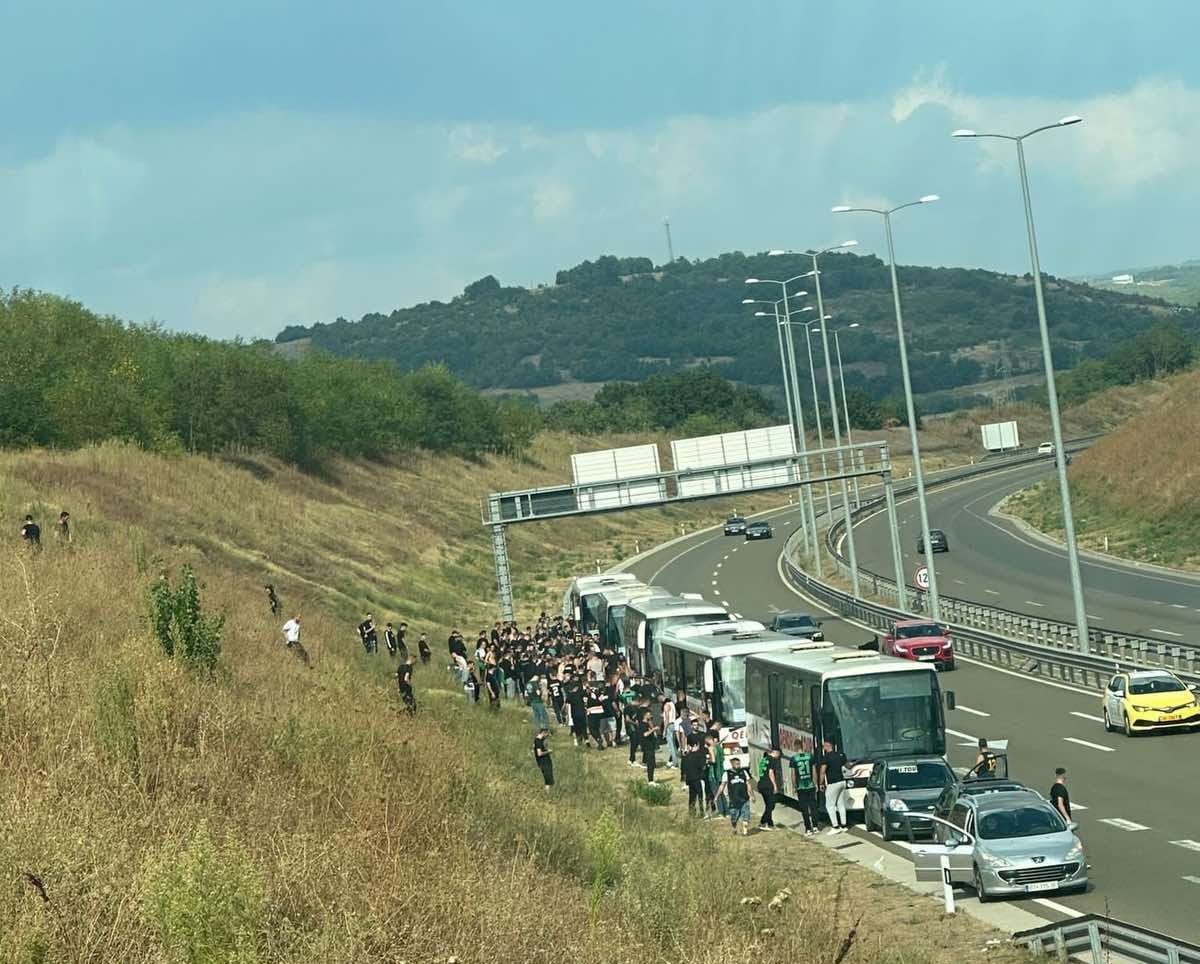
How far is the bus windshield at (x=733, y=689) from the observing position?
3491 centimetres

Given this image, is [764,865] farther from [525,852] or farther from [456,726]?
[456,726]

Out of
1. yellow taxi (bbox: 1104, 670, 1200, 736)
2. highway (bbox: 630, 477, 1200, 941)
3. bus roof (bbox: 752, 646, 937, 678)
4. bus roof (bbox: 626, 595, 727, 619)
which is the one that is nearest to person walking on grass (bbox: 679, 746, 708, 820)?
bus roof (bbox: 752, 646, 937, 678)

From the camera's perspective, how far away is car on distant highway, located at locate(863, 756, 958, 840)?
25.2m

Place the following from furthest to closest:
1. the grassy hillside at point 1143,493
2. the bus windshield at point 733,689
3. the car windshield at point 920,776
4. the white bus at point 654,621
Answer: the grassy hillside at point 1143,493 → the white bus at point 654,621 → the bus windshield at point 733,689 → the car windshield at point 920,776

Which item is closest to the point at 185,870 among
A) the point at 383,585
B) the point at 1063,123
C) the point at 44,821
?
the point at 44,821

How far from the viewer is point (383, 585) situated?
7838cm

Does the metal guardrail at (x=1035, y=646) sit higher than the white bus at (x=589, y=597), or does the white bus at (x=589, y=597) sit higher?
the white bus at (x=589, y=597)

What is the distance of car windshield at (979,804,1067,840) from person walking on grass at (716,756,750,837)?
5.65 m

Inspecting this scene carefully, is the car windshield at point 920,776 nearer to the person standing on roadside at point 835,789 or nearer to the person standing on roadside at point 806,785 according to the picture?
the person standing on roadside at point 835,789

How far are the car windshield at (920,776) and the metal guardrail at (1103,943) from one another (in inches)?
321

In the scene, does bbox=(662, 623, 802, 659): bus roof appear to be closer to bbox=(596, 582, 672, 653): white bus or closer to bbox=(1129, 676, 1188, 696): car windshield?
bbox=(1129, 676, 1188, 696): car windshield

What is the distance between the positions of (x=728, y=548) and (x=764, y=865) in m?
85.3

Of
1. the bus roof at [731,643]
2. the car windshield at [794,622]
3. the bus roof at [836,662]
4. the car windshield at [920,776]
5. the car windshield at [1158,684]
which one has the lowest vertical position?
the car windshield at [794,622]

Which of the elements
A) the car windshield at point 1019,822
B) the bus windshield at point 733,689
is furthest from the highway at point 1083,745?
the bus windshield at point 733,689
